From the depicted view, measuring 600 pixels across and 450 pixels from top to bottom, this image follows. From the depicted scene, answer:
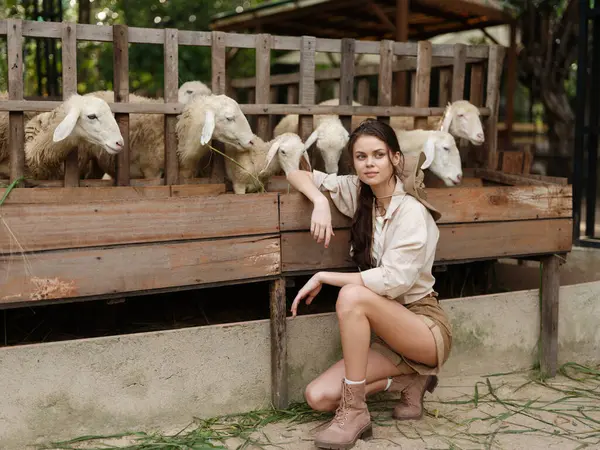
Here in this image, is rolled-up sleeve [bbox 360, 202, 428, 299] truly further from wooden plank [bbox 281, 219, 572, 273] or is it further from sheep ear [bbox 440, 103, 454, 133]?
sheep ear [bbox 440, 103, 454, 133]

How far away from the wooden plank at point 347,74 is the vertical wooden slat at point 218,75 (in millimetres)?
812

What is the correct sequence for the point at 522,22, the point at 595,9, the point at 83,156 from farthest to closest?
the point at 522,22
the point at 595,9
the point at 83,156

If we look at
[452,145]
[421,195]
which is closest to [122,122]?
[421,195]

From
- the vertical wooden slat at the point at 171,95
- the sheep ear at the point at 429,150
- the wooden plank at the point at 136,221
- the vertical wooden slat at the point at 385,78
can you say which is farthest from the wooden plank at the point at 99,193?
the sheep ear at the point at 429,150

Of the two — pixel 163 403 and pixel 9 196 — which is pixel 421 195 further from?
pixel 9 196

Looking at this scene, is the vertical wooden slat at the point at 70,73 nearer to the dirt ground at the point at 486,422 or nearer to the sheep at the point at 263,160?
the sheep at the point at 263,160

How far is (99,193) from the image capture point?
3.72 meters

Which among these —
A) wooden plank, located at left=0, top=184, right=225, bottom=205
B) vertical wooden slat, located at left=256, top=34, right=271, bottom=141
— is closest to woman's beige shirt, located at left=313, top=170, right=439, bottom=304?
wooden plank, located at left=0, top=184, right=225, bottom=205

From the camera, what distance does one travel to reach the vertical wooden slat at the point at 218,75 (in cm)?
412

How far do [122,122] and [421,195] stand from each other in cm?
185

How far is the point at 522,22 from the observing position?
11031 mm

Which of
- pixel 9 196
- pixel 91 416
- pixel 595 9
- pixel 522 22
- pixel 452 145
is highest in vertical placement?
pixel 522 22

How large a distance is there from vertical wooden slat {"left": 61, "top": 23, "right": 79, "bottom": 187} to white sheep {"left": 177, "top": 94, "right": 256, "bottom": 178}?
0.74 m

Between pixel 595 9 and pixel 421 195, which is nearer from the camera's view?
pixel 421 195
